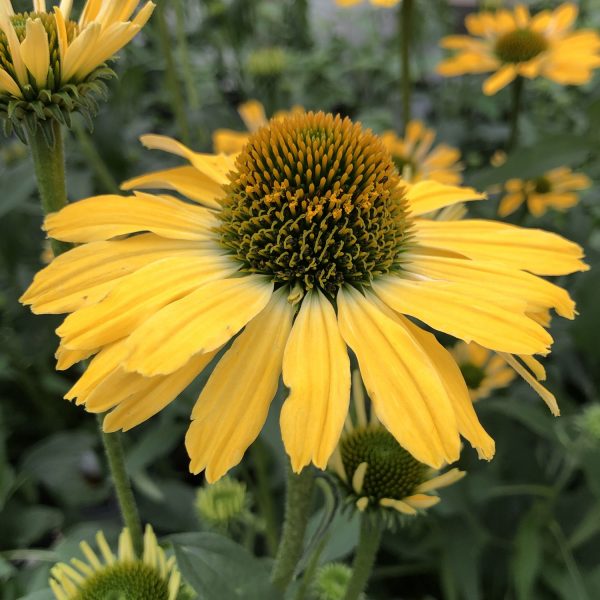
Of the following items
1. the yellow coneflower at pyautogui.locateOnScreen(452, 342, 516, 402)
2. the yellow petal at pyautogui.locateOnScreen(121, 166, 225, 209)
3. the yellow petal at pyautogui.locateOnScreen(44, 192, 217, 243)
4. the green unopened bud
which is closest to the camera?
the yellow petal at pyautogui.locateOnScreen(44, 192, 217, 243)

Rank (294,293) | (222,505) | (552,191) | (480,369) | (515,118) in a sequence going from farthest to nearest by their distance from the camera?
(552,191) → (515,118) → (480,369) → (222,505) → (294,293)

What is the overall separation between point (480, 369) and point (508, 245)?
617 mm

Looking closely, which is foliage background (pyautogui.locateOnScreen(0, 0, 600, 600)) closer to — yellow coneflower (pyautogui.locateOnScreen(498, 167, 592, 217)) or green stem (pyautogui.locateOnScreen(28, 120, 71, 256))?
yellow coneflower (pyautogui.locateOnScreen(498, 167, 592, 217))

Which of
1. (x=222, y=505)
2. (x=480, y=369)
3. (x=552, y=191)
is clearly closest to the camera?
(x=222, y=505)

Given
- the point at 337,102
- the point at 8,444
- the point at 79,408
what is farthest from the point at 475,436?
the point at 337,102

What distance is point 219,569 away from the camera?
1.82 feet

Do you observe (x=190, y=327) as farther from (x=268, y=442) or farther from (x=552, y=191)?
(x=552, y=191)

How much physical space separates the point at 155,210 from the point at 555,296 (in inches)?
14.7

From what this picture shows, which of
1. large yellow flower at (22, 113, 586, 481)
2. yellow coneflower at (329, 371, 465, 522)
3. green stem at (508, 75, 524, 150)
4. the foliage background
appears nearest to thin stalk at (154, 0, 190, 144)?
the foliage background

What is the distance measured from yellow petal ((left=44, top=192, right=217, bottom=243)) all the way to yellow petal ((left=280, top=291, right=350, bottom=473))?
0.18 metres

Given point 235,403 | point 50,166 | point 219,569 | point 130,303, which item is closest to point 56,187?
point 50,166

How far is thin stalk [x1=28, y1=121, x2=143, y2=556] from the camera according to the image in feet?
1.80

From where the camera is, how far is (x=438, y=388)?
1.62 ft

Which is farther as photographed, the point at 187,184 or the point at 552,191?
the point at 552,191
